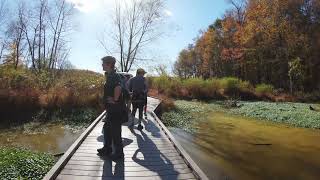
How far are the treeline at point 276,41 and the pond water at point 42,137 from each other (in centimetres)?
2683

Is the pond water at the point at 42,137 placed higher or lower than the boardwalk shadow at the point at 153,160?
lower

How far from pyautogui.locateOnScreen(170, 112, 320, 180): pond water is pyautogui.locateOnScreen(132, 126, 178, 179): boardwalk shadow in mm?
1574

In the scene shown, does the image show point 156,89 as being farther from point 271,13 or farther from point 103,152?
point 103,152

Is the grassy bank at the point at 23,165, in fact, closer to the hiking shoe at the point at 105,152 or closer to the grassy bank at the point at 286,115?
the hiking shoe at the point at 105,152

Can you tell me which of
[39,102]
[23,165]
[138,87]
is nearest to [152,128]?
[138,87]

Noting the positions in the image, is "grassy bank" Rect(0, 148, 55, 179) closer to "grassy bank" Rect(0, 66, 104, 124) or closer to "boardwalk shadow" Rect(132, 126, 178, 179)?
"boardwalk shadow" Rect(132, 126, 178, 179)

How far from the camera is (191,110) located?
80.0 feet

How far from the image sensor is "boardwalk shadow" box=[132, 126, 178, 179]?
23.9 ft

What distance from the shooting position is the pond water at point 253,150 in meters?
10.1

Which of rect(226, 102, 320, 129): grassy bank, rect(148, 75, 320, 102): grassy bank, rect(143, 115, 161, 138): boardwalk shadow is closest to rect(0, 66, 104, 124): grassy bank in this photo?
rect(143, 115, 161, 138): boardwalk shadow

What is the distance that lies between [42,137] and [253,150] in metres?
7.34

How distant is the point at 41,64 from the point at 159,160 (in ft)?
112

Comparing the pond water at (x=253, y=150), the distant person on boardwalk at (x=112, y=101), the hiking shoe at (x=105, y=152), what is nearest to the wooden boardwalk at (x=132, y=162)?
the hiking shoe at (x=105, y=152)

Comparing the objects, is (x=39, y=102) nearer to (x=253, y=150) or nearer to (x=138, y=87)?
(x=138, y=87)
